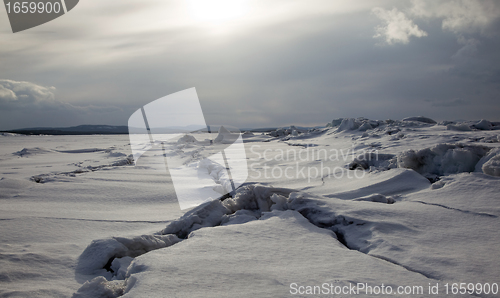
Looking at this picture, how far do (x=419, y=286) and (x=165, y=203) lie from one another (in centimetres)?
245

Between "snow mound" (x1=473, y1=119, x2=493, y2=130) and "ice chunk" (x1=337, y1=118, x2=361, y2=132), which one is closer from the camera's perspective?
"snow mound" (x1=473, y1=119, x2=493, y2=130)

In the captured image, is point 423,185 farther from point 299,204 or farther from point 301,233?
point 301,233

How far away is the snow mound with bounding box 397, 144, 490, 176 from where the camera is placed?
9.74 ft

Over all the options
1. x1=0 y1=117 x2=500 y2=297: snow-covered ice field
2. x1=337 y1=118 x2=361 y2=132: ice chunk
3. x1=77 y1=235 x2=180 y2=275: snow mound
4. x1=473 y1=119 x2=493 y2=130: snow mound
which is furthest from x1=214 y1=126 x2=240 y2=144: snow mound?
x1=77 y1=235 x2=180 y2=275: snow mound

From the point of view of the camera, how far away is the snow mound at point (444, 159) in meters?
2.97

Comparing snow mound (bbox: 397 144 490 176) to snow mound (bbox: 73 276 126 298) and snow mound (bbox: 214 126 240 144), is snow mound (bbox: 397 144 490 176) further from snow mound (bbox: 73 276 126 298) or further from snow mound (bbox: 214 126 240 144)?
snow mound (bbox: 214 126 240 144)

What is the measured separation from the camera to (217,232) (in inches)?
66.7

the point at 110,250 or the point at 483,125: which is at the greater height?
the point at 483,125

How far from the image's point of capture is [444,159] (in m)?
3.09

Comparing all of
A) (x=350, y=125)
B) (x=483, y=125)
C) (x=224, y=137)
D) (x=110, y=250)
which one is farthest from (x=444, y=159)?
(x=224, y=137)

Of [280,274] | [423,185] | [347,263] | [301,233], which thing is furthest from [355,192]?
[280,274]

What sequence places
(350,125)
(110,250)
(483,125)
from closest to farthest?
1. (110,250)
2. (483,125)
3. (350,125)

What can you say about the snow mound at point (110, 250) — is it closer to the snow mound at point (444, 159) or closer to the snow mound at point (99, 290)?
the snow mound at point (99, 290)

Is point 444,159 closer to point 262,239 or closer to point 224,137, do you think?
point 262,239
